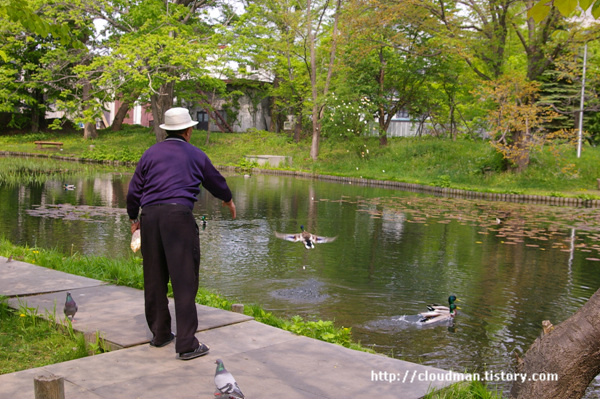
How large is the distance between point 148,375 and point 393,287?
16.8 feet

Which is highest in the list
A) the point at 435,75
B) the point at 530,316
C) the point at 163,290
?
the point at 435,75

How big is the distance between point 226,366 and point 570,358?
219 cm

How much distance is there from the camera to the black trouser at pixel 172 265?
444cm

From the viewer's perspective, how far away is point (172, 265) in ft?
14.7

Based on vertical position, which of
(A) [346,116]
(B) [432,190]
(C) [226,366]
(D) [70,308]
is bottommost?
(C) [226,366]

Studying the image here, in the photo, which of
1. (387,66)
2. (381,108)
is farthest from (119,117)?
(387,66)

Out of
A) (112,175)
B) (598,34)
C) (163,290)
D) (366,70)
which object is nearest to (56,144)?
(112,175)

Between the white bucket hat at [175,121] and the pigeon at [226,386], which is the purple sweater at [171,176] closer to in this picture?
the white bucket hat at [175,121]

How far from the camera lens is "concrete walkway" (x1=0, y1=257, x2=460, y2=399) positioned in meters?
3.79

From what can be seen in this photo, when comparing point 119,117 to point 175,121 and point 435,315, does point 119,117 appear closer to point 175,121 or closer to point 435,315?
point 435,315

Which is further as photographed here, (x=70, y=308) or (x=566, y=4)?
(x=70, y=308)

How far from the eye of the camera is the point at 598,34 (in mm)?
21641

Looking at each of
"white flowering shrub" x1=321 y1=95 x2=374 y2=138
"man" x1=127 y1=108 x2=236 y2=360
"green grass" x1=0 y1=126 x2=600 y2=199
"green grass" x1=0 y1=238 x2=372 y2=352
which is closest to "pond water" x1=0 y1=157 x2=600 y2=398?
"green grass" x1=0 y1=238 x2=372 y2=352

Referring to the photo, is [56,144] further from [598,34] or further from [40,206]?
[598,34]
